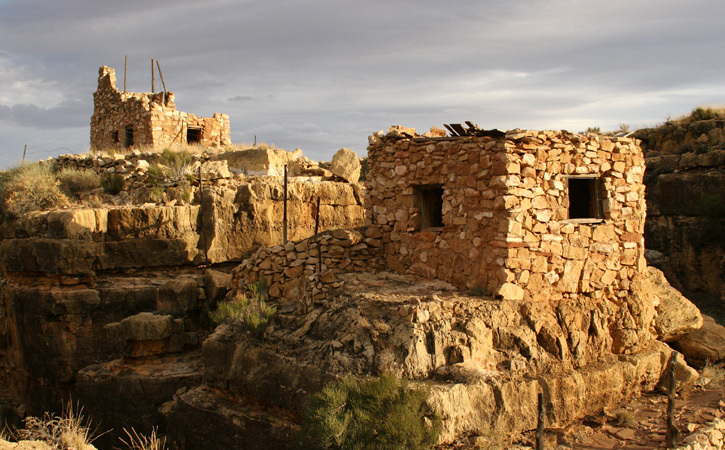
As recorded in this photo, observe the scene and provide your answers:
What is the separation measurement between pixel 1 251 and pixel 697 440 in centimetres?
1187

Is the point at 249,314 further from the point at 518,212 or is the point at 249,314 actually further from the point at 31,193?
the point at 31,193

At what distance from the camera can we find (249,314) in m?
8.20

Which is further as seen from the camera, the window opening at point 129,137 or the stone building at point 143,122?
the window opening at point 129,137

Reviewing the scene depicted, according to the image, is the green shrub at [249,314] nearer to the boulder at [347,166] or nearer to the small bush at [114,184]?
the boulder at [347,166]

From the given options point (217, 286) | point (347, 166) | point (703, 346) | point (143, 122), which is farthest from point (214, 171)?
point (703, 346)

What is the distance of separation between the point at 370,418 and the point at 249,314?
2862 millimetres

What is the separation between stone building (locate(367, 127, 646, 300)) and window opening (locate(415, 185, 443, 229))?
28 mm

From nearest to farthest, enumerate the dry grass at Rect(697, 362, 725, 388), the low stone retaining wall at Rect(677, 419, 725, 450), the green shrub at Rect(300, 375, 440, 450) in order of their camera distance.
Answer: the green shrub at Rect(300, 375, 440, 450), the low stone retaining wall at Rect(677, 419, 725, 450), the dry grass at Rect(697, 362, 725, 388)

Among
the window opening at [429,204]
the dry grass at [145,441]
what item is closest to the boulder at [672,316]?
the window opening at [429,204]

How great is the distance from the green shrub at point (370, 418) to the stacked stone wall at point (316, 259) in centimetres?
329

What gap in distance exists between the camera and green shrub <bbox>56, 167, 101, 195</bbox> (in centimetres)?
1415

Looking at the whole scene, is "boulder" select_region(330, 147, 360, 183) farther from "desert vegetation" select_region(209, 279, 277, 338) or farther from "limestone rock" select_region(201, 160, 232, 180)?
"desert vegetation" select_region(209, 279, 277, 338)

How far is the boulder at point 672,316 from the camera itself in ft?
29.4

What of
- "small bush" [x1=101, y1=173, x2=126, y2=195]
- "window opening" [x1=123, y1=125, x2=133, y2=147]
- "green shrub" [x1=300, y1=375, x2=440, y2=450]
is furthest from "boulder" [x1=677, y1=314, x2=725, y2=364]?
"window opening" [x1=123, y1=125, x2=133, y2=147]
